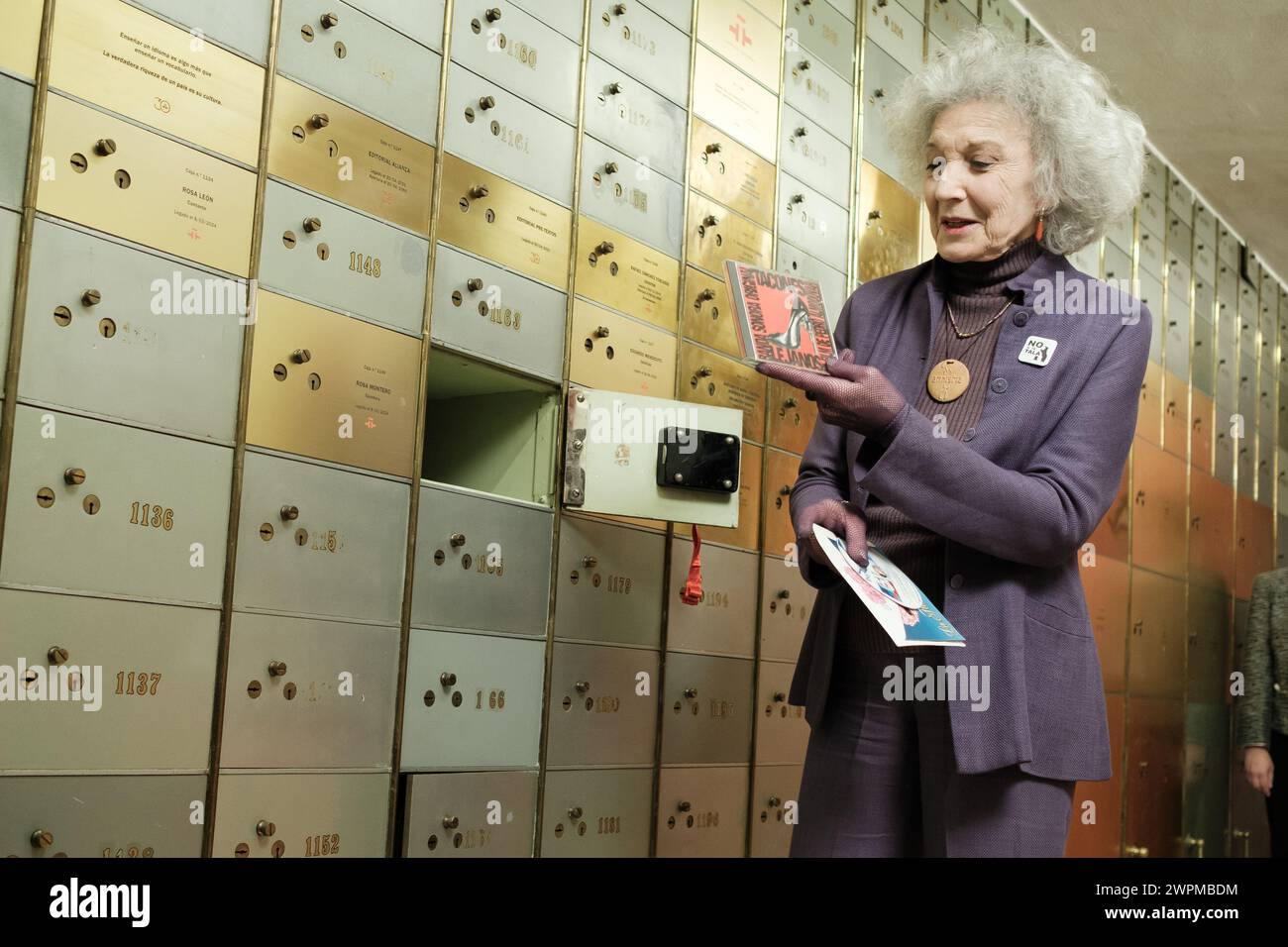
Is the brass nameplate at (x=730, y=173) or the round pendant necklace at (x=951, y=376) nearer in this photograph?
the round pendant necklace at (x=951, y=376)

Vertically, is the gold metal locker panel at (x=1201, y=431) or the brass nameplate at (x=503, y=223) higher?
the gold metal locker panel at (x=1201, y=431)

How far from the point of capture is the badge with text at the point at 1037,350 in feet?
5.57

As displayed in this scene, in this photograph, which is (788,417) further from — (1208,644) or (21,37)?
(1208,644)

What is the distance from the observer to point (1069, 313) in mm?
1738

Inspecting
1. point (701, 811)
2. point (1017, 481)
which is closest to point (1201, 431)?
point (701, 811)

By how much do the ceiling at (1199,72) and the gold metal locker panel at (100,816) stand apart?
4290 millimetres

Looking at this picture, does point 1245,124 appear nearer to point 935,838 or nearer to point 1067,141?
point 1067,141

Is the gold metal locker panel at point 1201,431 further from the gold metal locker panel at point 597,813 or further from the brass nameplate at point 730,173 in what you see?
the gold metal locker panel at point 597,813

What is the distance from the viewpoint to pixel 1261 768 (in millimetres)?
4289

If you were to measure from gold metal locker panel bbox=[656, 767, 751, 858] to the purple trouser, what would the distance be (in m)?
1.36

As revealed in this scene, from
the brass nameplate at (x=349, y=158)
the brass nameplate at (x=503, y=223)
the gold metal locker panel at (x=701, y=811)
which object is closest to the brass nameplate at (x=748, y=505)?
the gold metal locker panel at (x=701, y=811)

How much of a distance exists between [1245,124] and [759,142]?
9.95ft

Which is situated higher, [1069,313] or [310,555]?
[1069,313]

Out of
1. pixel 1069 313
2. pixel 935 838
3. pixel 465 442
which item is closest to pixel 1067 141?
pixel 1069 313
